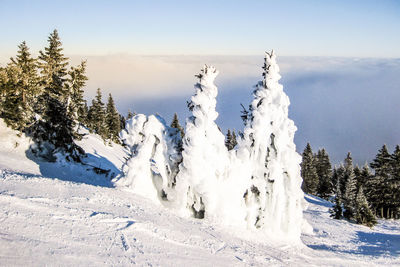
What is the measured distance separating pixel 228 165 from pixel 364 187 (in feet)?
150

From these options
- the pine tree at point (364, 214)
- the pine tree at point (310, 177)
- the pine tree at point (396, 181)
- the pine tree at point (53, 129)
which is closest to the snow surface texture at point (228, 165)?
the pine tree at point (53, 129)

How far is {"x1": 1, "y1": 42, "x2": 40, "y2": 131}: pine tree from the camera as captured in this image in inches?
1085

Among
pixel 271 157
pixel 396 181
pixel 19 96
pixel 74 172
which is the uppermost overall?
pixel 19 96

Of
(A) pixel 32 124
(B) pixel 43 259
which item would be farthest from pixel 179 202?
(A) pixel 32 124

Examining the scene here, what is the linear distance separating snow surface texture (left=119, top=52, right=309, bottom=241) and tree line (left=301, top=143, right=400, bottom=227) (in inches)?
754

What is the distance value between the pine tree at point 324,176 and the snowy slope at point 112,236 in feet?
185

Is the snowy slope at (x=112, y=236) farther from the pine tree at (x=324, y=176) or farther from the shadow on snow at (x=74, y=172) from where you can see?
the pine tree at (x=324, y=176)

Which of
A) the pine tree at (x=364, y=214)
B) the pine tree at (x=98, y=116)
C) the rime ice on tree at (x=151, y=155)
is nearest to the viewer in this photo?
the rime ice on tree at (x=151, y=155)

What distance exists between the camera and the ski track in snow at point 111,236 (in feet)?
33.7

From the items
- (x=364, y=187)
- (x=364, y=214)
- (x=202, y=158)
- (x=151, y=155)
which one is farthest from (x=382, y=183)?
(x=151, y=155)

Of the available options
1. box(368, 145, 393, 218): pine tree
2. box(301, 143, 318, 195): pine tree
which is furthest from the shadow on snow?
box(301, 143, 318, 195): pine tree

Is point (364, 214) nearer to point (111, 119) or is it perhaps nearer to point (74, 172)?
point (74, 172)

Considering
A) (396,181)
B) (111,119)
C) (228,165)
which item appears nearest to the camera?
(228,165)

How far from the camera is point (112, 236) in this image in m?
12.1
